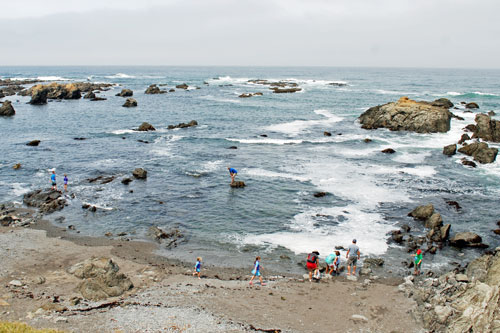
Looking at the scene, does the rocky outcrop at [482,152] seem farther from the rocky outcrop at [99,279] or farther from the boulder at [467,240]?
the rocky outcrop at [99,279]

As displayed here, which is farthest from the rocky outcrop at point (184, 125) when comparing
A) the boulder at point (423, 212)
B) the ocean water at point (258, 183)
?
the boulder at point (423, 212)

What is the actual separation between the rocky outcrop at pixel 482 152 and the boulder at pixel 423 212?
63.1ft

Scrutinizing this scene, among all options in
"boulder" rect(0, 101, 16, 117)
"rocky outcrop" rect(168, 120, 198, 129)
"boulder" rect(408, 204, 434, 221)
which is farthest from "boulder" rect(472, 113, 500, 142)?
"boulder" rect(0, 101, 16, 117)

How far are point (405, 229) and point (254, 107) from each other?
6332cm

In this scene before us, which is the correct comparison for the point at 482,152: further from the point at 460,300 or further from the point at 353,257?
the point at 460,300

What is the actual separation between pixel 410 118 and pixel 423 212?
3647cm

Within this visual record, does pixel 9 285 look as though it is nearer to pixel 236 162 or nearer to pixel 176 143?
pixel 236 162

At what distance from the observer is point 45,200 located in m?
29.6

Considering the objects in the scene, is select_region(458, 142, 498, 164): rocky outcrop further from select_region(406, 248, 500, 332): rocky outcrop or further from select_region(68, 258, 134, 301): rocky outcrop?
select_region(68, 258, 134, 301): rocky outcrop

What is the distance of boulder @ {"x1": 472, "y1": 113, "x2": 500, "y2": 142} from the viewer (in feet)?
A: 164

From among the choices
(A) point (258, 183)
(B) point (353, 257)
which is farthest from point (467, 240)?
(A) point (258, 183)

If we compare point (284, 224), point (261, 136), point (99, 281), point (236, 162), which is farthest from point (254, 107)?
point (99, 281)

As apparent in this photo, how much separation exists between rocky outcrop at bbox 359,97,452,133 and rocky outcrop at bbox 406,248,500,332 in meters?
43.0

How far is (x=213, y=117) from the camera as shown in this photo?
7231 centimetres
